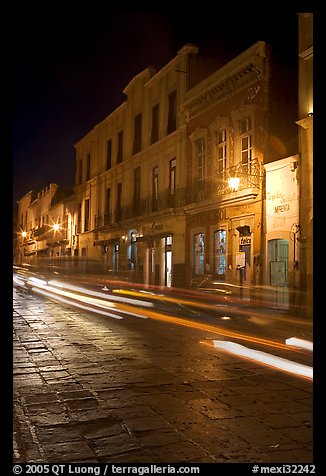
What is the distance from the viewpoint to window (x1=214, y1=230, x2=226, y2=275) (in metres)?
23.2

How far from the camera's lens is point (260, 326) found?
44.1 ft

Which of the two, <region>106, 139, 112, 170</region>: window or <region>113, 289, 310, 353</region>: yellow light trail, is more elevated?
<region>106, 139, 112, 170</region>: window

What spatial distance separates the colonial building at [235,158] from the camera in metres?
20.4

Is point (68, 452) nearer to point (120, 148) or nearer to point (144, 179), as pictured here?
point (144, 179)

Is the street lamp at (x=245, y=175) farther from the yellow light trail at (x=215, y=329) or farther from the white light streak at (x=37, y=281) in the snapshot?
the white light streak at (x=37, y=281)

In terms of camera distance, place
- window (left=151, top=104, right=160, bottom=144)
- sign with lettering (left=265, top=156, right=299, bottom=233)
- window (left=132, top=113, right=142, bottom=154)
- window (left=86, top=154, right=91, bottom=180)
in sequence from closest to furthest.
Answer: sign with lettering (left=265, top=156, right=299, bottom=233)
window (left=151, top=104, right=160, bottom=144)
window (left=132, top=113, right=142, bottom=154)
window (left=86, top=154, right=91, bottom=180)

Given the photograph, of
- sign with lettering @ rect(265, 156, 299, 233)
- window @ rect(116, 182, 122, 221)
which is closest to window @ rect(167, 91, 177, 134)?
window @ rect(116, 182, 122, 221)

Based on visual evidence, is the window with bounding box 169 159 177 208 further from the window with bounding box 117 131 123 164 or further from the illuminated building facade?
the illuminated building facade

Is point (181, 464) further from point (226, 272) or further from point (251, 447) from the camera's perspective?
point (226, 272)

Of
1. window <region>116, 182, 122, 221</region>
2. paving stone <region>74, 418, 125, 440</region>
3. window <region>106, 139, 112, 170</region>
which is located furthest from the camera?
window <region>106, 139, 112, 170</region>

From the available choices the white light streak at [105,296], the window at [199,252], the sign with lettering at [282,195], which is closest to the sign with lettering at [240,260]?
the sign with lettering at [282,195]

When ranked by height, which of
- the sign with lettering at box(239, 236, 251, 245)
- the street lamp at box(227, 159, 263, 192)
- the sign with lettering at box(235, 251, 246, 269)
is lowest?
the sign with lettering at box(235, 251, 246, 269)

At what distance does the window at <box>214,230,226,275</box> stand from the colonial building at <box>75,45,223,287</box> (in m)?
3.49
